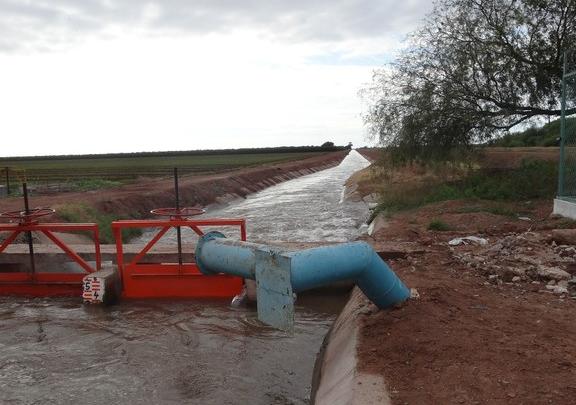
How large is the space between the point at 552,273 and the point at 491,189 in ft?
31.6

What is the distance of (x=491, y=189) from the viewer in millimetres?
15961

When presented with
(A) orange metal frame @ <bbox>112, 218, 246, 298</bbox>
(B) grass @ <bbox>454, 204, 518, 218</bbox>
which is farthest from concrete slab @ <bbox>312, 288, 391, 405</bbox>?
(B) grass @ <bbox>454, 204, 518, 218</bbox>

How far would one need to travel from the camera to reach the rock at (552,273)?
22.2ft

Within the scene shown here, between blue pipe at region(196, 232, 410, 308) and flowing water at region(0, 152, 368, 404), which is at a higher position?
blue pipe at region(196, 232, 410, 308)

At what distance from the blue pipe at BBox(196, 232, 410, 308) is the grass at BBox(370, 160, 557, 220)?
858cm

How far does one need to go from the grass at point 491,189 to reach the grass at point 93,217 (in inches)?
340

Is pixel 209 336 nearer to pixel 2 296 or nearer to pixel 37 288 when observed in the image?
pixel 37 288

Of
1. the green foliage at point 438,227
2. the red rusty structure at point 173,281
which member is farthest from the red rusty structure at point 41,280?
the green foliage at point 438,227

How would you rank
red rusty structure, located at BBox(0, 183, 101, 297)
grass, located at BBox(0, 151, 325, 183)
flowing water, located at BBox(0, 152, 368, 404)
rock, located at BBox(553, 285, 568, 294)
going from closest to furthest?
flowing water, located at BBox(0, 152, 368, 404) < rock, located at BBox(553, 285, 568, 294) < red rusty structure, located at BBox(0, 183, 101, 297) < grass, located at BBox(0, 151, 325, 183)

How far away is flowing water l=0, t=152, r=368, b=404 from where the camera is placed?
590 centimetres

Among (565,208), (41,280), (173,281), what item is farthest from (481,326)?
(41,280)

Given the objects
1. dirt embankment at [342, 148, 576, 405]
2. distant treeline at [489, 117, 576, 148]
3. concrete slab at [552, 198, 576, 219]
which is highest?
distant treeline at [489, 117, 576, 148]

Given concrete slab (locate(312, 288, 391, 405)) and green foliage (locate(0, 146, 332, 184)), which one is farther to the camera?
green foliage (locate(0, 146, 332, 184))

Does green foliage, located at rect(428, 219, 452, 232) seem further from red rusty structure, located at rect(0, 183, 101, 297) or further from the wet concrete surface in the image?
red rusty structure, located at rect(0, 183, 101, 297)
